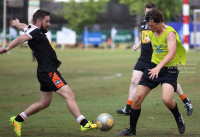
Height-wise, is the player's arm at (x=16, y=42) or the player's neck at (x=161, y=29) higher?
the player's neck at (x=161, y=29)

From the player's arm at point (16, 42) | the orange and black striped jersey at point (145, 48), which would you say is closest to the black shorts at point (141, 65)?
the orange and black striped jersey at point (145, 48)

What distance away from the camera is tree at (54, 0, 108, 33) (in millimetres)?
51641

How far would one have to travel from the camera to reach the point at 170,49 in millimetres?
6391

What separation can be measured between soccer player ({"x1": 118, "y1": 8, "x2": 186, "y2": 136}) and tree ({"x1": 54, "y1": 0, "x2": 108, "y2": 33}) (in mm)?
44877

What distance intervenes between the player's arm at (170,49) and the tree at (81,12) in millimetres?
45106

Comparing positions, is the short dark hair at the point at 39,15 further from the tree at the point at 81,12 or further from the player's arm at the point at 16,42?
the tree at the point at 81,12

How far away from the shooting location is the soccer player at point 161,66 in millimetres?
6387

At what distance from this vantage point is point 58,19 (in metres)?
56.3

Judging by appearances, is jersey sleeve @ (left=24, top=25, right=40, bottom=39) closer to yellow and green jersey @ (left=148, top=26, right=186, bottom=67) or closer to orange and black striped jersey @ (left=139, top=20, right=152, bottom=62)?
yellow and green jersey @ (left=148, top=26, right=186, bottom=67)

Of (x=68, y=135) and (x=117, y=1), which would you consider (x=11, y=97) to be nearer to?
(x=68, y=135)

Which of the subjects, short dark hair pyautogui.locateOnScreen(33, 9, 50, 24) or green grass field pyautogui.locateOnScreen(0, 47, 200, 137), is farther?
green grass field pyautogui.locateOnScreen(0, 47, 200, 137)

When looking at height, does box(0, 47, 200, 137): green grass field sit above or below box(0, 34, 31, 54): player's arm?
below

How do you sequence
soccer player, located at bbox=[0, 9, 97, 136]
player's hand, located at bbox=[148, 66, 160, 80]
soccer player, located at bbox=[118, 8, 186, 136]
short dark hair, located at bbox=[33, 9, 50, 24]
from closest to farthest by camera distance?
player's hand, located at bbox=[148, 66, 160, 80], soccer player, located at bbox=[118, 8, 186, 136], soccer player, located at bbox=[0, 9, 97, 136], short dark hair, located at bbox=[33, 9, 50, 24]

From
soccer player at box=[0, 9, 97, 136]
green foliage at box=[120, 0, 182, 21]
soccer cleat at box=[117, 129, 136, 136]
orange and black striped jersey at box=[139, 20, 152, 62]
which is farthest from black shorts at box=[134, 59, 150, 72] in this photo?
green foliage at box=[120, 0, 182, 21]
